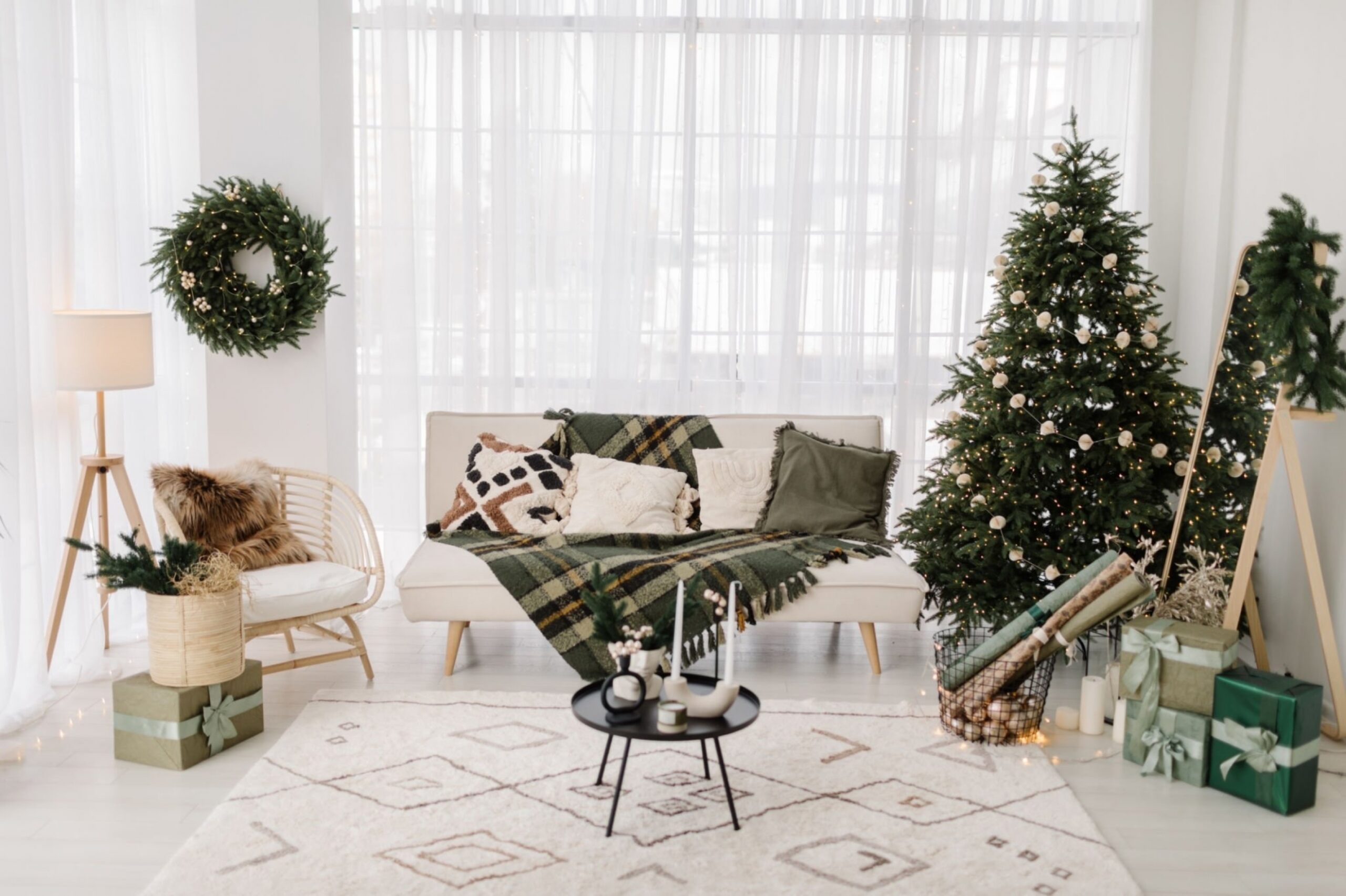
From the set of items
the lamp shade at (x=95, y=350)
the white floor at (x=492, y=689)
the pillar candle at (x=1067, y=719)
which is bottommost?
the white floor at (x=492, y=689)

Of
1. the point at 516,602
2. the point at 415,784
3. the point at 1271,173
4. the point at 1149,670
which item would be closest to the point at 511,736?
the point at 415,784

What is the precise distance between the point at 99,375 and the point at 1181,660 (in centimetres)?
344

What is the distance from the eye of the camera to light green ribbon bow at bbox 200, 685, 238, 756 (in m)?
3.21

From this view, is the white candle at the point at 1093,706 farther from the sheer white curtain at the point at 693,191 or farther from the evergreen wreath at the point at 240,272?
the evergreen wreath at the point at 240,272

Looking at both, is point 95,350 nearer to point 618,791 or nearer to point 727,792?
point 618,791

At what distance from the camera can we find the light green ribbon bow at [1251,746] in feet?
A: 9.74

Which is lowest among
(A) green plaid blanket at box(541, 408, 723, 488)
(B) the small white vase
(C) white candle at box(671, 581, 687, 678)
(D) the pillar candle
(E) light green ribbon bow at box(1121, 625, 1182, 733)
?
(D) the pillar candle

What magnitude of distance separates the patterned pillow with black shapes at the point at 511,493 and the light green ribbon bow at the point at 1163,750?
2153mm

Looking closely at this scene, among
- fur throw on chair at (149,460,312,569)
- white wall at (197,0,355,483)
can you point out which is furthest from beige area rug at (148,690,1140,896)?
white wall at (197,0,355,483)

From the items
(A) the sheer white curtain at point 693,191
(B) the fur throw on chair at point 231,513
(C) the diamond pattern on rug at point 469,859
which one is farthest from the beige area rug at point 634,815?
(A) the sheer white curtain at point 693,191

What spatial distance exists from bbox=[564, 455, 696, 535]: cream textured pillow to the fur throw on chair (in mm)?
1007

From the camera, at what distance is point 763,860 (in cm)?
265

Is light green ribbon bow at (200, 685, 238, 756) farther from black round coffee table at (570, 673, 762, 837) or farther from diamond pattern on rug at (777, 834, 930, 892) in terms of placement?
diamond pattern on rug at (777, 834, 930, 892)

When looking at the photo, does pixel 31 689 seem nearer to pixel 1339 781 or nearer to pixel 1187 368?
pixel 1339 781
